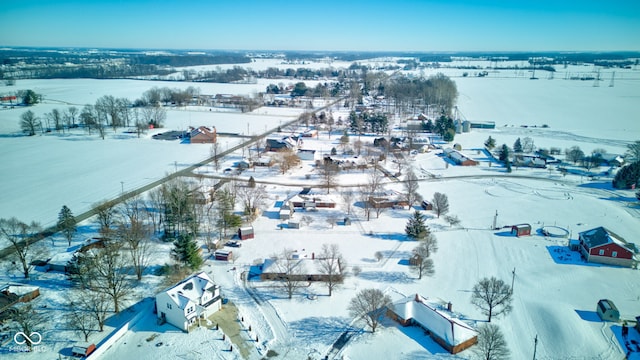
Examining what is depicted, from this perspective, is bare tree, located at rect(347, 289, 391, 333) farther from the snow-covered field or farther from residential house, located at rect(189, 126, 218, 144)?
residential house, located at rect(189, 126, 218, 144)

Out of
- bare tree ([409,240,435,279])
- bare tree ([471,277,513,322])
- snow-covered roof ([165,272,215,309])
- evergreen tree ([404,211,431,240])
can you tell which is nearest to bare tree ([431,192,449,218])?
evergreen tree ([404,211,431,240])

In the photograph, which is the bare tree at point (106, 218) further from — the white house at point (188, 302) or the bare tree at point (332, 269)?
the bare tree at point (332, 269)

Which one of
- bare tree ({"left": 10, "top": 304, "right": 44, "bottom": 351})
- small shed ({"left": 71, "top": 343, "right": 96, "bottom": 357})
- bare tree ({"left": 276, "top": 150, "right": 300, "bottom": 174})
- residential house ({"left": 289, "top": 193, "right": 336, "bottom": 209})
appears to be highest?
bare tree ({"left": 276, "top": 150, "right": 300, "bottom": 174})

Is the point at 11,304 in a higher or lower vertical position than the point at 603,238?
lower

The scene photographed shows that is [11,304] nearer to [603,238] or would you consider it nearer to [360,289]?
[360,289]

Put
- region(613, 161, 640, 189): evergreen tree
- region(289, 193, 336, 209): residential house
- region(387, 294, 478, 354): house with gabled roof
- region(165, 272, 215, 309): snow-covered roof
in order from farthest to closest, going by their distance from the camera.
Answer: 1. region(613, 161, 640, 189): evergreen tree
2. region(289, 193, 336, 209): residential house
3. region(165, 272, 215, 309): snow-covered roof
4. region(387, 294, 478, 354): house with gabled roof

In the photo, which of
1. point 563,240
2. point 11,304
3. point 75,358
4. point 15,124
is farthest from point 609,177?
point 15,124
